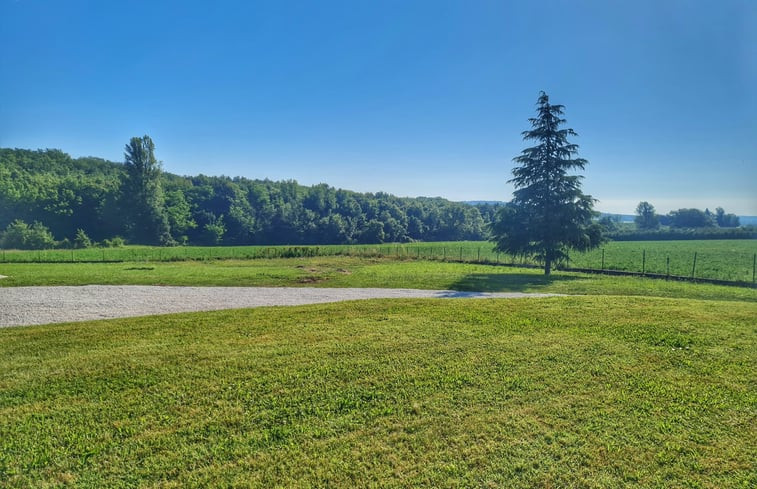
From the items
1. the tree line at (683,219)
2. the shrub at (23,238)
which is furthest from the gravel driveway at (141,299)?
the tree line at (683,219)

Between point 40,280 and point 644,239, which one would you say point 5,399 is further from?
point 644,239

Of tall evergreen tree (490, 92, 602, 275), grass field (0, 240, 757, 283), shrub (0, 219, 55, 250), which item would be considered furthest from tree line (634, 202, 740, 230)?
shrub (0, 219, 55, 250)

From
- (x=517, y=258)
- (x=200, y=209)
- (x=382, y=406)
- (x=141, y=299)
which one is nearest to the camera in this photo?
(x=382, y=406)

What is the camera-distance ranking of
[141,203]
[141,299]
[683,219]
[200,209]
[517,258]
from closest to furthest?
[141,299]
[517,258]
[141,203]
[200,209]
[683,219]

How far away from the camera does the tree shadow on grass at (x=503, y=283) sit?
46.0 feet

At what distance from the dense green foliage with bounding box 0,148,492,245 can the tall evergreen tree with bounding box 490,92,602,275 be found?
2204 inches

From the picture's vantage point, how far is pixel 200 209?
247 ft

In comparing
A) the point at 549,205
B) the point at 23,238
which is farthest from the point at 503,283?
the point at 23,238

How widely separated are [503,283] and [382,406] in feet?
40.9

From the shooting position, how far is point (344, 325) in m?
7.48

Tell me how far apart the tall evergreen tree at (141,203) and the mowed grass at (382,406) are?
61895 mm

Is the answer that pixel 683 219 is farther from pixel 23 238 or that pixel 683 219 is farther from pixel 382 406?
pixel 23 238

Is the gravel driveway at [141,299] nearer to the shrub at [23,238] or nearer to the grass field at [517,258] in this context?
the grass field at [517,258]

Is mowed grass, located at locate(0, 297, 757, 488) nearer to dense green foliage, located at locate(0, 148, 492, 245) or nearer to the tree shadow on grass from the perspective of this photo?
the tree shadow on grass
